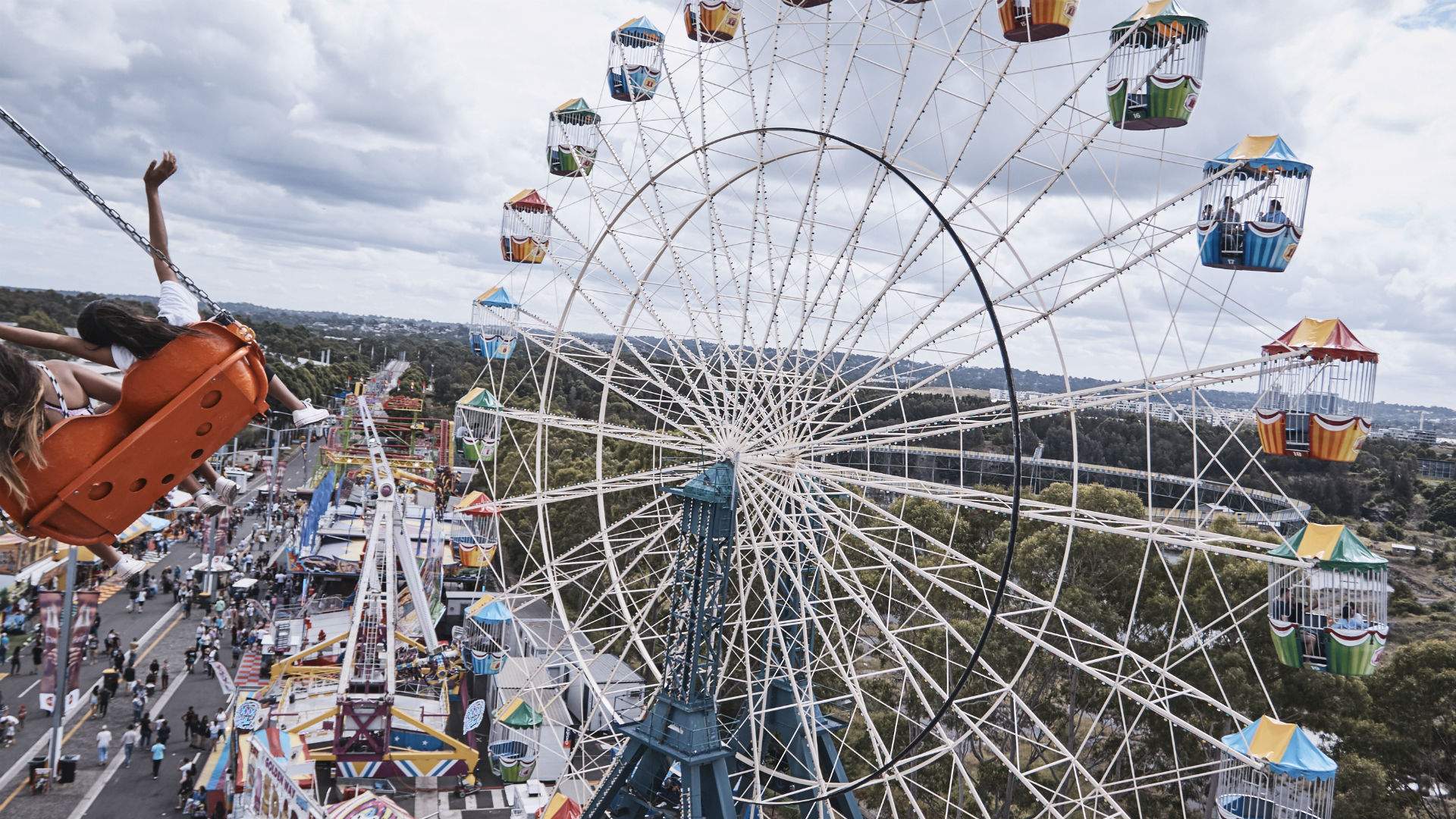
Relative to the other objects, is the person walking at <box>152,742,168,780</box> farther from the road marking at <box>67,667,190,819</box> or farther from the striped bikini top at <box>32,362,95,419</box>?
the striped bikini top at <box>32,362,95,419</box>

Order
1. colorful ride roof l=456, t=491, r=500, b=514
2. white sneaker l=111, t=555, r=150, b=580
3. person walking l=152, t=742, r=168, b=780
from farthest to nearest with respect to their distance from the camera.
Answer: person walking l=152, t=742, r=168, b=780
colorful ride roof l=456, t=491, r=500, b=514
white sneaker l=111, t=555, r=150, b=580

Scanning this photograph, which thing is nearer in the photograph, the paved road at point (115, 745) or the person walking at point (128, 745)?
the paved road at point (115, 745)

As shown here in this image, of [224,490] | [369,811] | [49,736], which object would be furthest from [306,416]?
[49,736]

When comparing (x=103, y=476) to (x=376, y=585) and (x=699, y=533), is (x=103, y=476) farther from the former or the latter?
(x=376, y=585)

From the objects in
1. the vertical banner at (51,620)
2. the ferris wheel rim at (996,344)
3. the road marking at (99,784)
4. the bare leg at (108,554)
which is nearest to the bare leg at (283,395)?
the bare leg at (108,554)

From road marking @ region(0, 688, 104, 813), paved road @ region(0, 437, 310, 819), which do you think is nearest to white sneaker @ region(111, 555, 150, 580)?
paved road @ region(0, 437, 310, 819)

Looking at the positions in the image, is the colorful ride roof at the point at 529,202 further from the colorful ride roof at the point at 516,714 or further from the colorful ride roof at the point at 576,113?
the colorful ride roof at the point at 516,714
